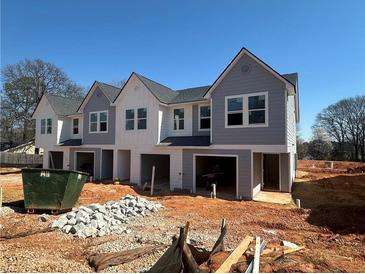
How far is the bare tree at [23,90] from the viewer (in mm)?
37000

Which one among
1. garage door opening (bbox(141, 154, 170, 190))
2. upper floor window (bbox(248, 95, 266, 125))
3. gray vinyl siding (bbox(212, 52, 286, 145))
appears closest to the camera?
gray vinyl siding (bbox(212, 52, 286, 145))

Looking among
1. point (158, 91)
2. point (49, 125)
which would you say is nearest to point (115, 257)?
point (158, 91)

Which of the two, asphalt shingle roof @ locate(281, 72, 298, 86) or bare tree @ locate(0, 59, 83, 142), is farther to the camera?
bare tree @ locate(0, 59, 83, 142)

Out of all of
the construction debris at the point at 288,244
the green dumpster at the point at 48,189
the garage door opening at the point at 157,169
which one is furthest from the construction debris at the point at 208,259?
the garage door opening at the point at 157,169

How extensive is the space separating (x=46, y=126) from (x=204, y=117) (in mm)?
16392

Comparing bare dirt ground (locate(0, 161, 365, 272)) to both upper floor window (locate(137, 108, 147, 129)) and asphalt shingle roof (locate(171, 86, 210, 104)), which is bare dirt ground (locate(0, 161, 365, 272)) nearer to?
upper floor window (locate(137, 108, 147, 129))

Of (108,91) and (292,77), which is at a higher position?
(108,91)

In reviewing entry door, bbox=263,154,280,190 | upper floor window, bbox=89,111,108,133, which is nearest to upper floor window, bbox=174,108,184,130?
upper floor window, bbox=89,111,108,133

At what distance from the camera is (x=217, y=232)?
24.0 feet

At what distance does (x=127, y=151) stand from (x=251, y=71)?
36.3 feet

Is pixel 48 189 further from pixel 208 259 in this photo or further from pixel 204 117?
pixel 204 117

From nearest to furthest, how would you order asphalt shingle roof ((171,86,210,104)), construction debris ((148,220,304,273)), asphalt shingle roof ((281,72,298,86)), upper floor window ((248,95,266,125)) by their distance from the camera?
construction debris ((148,220,304,273)), upper floor window ((248,95,266,125)), asphalt shingle roof ((281,72,298,86)), asphalt shingle roof ((171,86,210,104))

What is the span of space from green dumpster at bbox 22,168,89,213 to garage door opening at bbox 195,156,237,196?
27.0ft

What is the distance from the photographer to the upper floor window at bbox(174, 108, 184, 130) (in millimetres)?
16438
